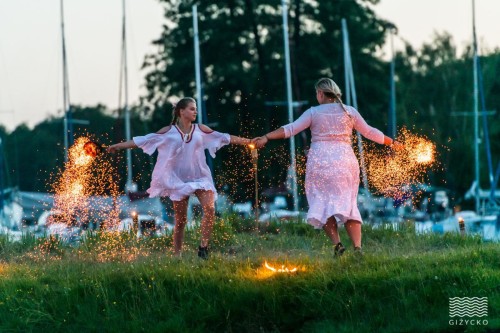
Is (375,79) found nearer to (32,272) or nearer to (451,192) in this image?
(451,192)

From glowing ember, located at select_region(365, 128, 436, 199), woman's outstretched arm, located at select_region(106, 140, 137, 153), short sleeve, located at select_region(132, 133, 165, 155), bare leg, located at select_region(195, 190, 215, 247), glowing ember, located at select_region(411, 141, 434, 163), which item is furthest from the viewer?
glowing ember, located at select_region(365, 128, 436, 199)

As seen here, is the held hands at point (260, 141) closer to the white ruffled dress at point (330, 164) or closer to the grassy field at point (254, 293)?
the white ruffled dress at point (330, 164)

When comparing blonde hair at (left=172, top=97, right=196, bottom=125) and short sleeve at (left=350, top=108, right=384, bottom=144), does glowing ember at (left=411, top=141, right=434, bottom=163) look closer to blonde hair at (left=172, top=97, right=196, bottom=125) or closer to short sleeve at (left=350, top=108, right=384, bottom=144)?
short sleeve at (left=350, top=108, right=384, bottom=144)

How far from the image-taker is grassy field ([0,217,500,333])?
1103cm

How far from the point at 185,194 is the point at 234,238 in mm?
1962

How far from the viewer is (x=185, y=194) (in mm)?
14961

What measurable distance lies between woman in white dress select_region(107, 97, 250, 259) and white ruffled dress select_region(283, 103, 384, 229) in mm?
929

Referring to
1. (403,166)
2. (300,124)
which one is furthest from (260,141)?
(403,166)

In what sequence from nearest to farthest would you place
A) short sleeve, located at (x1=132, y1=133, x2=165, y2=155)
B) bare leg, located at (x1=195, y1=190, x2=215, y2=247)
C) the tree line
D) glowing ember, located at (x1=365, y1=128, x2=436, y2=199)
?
bare leg, located at (x1=195, y1=190, x2=215, y2=247) → short sleeve, located at (x1=132, y1=133, x2=165, y2=155) → glowing ember, located at (x1=365, y1=128, x2=436, y2=199) → the tree line

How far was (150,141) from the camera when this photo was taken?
15172 mm

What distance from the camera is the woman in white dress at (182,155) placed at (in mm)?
14984

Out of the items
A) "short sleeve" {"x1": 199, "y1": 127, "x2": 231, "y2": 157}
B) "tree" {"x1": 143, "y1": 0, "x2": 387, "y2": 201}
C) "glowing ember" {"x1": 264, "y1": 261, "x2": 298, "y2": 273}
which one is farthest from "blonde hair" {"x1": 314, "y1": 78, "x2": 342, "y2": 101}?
"tree" {"x1": 143, "y1": 0, "x2": 387, "y2": 201}

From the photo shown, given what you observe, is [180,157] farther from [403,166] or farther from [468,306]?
[468,306]

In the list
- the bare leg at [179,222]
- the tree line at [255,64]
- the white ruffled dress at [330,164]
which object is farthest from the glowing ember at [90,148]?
the tree line at [255,64]
